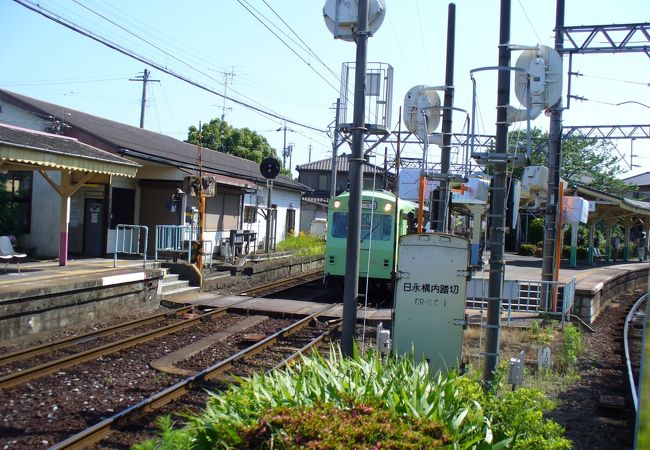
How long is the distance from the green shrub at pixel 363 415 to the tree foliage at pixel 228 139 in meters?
42.0

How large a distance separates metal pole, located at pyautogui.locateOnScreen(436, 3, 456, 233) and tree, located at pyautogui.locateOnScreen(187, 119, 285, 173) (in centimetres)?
3260

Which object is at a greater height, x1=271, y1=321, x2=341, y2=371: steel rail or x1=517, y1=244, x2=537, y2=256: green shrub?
x1=517, y1=244, x2=537, y2=256: green shrub

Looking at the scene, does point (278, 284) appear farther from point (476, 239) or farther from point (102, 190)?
point (476, 239)

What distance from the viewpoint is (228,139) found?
154 feet

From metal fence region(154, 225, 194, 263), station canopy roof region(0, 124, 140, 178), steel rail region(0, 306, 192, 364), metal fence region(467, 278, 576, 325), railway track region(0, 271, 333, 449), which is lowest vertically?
railway track region(0, 271, 333, 449)

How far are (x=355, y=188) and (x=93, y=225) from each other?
14107 mm

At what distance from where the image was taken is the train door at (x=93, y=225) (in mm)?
18781

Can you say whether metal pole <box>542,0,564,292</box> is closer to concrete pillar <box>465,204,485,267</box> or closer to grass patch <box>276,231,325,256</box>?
concrete pillar <box>465,204,485,267</box>

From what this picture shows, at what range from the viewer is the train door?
61.6 ft

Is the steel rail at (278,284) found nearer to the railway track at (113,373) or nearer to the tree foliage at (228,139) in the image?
the railway track at (113,373)

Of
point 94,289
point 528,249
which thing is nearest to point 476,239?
point 94,289

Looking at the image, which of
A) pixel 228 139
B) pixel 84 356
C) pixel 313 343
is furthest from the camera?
pixel 228 139

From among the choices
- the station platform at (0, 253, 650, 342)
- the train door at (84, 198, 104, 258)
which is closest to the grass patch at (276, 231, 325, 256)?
the train door at (84, 198, 104, 258)

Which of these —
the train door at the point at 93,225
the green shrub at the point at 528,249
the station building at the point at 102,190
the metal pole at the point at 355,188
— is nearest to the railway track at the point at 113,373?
the metal pole at the point at 355,188
